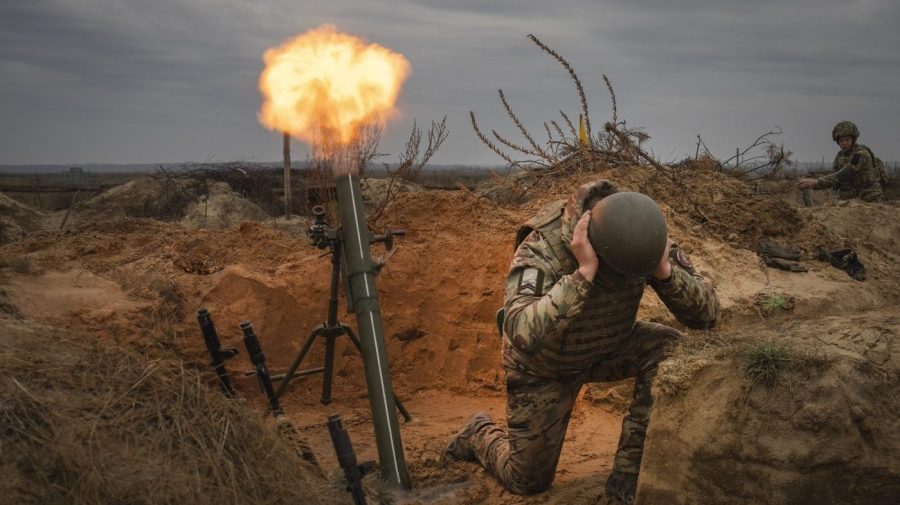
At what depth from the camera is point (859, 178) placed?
→ 12.0 m

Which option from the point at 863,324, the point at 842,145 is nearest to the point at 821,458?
the point at 863,324

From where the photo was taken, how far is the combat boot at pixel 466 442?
5480 mm

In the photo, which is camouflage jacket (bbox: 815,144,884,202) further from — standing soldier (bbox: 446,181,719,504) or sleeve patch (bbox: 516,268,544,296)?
sleeve patch (bbox: 516,268,544,296)

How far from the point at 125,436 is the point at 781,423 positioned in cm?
265

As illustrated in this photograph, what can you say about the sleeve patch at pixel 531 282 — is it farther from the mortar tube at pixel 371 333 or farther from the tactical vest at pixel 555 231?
the mortar tube at pixel 371 333

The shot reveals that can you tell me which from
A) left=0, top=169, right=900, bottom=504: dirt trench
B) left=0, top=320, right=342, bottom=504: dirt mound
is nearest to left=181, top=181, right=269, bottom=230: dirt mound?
left=0, top=169, right=900, bottom=504: dirt trench

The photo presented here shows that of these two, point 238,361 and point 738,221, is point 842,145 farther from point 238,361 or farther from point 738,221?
point 238,361

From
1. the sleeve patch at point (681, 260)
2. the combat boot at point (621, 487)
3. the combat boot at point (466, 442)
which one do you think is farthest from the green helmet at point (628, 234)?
the combat boot at point (466, 442)

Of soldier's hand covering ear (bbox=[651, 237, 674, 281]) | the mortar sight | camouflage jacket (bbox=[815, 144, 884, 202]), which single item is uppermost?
camouflage jacket (bbox=[815, 144, 884, 202])

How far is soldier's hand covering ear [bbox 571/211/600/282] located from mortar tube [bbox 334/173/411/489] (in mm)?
1305

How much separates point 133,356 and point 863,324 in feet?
11.1

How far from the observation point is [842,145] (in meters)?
12.2

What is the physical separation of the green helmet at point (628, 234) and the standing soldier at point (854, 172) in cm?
863

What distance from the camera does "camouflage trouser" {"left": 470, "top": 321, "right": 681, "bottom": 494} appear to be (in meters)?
4.68
